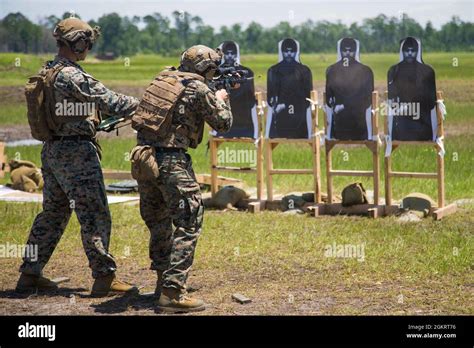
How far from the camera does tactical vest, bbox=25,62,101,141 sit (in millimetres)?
8992

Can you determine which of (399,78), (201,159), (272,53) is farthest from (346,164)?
(272,53)

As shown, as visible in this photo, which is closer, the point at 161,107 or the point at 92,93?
the point at 161,107

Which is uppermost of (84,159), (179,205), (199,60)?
(199,60)

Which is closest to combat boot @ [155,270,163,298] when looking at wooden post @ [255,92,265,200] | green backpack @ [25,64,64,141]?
green backpack @ [25,64,64,141]

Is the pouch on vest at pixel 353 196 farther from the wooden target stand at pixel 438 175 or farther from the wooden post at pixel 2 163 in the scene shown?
the wooden post at pixel 2 163

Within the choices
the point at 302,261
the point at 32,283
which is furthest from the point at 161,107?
the point at 302,261

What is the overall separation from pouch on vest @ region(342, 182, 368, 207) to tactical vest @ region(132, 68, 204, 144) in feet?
17.1

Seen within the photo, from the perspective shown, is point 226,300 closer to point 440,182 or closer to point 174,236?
point 174,236

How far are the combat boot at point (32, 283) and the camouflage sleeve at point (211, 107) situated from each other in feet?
7.73

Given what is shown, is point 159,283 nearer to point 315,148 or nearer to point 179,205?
point 179,205

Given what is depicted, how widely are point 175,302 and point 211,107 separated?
168 centimetres

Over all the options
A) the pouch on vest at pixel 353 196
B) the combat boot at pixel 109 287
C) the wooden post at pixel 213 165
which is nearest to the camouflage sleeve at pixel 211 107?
the combat boot at pixel 109 287

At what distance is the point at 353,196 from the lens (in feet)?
44.1

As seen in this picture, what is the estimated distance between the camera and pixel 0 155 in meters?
16.5
